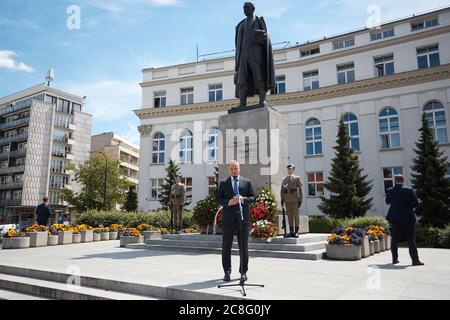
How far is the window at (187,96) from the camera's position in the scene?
4267 centimetres

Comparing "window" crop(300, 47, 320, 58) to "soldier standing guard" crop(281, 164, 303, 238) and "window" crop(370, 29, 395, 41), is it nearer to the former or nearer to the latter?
"window" crop(370, 29, 395, 41)

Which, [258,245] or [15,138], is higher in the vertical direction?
[15,138]

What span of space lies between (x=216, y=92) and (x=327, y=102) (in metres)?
12.8

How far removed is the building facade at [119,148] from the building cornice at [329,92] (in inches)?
1442

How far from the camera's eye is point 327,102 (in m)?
35.8

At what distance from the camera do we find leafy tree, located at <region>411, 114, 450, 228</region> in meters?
24.1

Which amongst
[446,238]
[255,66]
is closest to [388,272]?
[255,66]

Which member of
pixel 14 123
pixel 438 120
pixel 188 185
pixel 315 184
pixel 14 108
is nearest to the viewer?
pixel 438 120

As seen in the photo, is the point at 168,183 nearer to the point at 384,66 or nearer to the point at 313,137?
the point at 313,137

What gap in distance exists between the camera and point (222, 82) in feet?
134

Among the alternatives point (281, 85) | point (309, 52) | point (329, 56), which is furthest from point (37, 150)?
point (329, 56)

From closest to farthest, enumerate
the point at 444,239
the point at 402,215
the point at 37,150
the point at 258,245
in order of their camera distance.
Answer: the point at 402,215 < the point at 258,245 < the point at 444,239 < the point at 37,150

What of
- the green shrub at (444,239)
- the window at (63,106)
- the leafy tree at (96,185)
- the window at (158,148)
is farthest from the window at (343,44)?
the window at (63,106)

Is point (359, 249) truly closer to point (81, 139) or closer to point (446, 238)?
point (446, 238)
